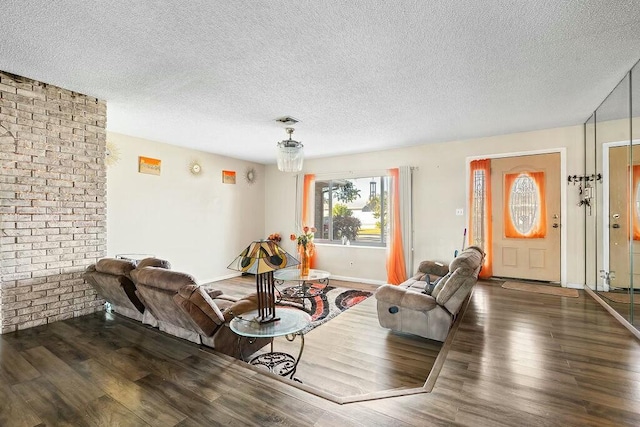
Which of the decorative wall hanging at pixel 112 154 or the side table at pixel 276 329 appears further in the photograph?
the decorative wall hanging at pixel 112 154

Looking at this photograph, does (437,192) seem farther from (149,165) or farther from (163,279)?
(149,165)

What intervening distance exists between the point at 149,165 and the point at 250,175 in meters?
2.40

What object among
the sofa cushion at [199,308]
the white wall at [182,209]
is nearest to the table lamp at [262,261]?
the sofa cushion at [199,308]

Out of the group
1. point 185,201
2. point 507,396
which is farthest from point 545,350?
point 185,201

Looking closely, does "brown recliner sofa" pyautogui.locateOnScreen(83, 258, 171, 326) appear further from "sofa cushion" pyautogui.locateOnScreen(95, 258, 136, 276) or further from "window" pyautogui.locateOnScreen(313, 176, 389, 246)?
"window" pyautogui.locateOnScreen(313, 176, 389, 246)

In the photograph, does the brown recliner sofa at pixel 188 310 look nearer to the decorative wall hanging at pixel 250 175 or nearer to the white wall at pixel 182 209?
the white wall at pixel 182 209

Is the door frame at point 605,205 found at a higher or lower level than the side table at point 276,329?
higher

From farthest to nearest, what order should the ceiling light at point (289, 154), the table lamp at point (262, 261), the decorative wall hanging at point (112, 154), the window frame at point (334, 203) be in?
1. the window frame at point (334, 203)
2. the decorative wall hanging at point (112, 154)
3. the ceiling light at point (289, 154)
4. the table lamp at point (262, 261)

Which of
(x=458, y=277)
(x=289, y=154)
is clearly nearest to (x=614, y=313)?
(x=458, y=277)

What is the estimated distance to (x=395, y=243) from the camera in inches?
228

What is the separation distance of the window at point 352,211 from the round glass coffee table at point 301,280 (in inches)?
47.8

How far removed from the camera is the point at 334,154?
6.45 m

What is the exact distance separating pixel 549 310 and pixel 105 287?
196 inches

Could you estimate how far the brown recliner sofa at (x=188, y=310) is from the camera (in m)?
2.45
